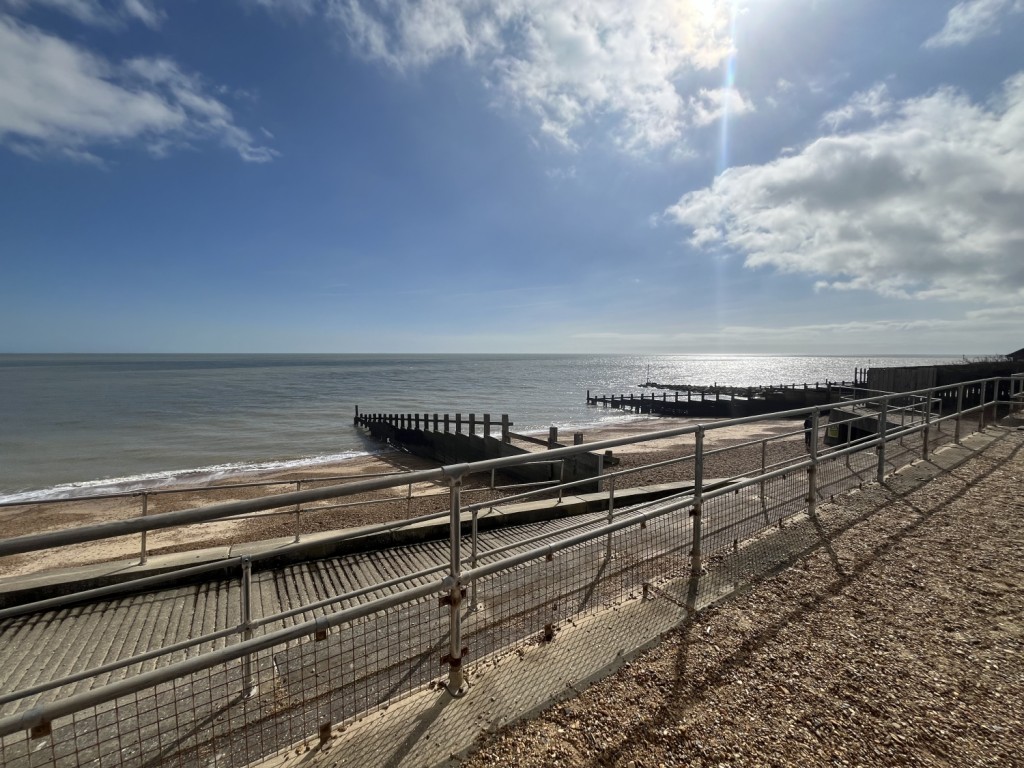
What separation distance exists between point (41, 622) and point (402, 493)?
964 centimetres

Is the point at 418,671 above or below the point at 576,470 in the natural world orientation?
above

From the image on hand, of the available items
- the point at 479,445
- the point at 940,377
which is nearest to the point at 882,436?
the point at 479,445

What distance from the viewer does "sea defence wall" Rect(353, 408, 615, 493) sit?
41.8 ft

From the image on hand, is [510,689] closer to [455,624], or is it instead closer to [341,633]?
[455,624]

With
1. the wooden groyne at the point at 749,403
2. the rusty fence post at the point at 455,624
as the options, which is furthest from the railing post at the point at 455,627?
the wooden groyne at the point at 749,403

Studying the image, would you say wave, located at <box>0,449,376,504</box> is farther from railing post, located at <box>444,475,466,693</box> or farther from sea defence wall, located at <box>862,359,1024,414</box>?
sea defence wall, located at <box>862,359,1024,414</box>

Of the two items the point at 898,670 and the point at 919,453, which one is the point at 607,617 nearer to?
the point at 898,670

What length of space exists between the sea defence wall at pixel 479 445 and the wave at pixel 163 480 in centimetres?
441

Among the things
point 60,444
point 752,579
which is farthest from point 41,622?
point 60,444

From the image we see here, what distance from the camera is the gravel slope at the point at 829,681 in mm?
2062

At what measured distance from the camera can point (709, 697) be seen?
2.38m

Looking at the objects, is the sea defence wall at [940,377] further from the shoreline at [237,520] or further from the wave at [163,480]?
the wave at [163,480]

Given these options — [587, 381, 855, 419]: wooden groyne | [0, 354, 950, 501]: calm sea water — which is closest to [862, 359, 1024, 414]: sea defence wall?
[587, 381, 855, 419]: wooden groyne

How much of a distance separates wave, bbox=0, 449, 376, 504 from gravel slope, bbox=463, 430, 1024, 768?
18673 mm
